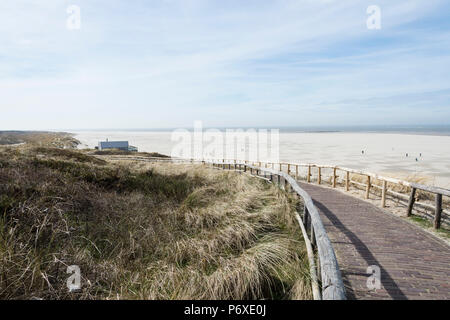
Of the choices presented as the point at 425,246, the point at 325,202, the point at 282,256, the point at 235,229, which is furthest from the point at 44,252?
the point at 325,202

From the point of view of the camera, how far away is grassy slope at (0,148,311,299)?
352 cm

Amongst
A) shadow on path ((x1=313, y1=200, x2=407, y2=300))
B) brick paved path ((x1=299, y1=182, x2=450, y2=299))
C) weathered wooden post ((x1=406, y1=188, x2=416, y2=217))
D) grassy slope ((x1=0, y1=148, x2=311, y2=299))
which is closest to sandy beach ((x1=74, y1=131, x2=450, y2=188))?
weathered wooden post ((x1=406, y1=188, x2=416, y2=217))

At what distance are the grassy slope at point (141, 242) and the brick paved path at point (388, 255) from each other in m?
0.82

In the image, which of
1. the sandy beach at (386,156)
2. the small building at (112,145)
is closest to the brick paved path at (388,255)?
the sandy beach at (386,156)

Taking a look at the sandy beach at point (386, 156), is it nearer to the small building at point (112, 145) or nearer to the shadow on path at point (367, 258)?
the small building at point (112, 145)

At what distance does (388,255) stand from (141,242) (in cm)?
434

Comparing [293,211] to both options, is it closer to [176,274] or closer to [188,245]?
[188,245]

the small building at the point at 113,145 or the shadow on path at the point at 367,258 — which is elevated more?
the small building at the point at 113,145

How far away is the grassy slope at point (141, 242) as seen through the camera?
3.52m

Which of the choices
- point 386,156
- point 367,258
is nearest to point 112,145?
point 386,156

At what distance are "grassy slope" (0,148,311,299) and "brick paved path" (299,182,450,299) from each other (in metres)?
0.82

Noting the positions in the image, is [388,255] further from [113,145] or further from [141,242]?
[113,145]

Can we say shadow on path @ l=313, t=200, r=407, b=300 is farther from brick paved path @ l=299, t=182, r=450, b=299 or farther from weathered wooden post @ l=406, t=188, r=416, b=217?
weathered wooden post @ l=406, t=188, r=416, b=217
